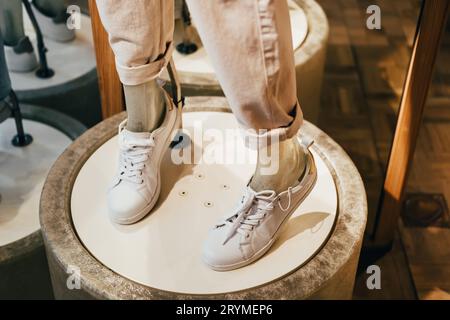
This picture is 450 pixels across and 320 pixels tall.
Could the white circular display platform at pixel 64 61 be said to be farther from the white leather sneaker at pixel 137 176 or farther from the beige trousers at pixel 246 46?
the beige trousers at pixel 246 46

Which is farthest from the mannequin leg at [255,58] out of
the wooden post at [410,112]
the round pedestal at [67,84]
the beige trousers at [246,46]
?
the round pedestal at [67,84]

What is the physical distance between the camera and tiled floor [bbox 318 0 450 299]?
4.07 ft

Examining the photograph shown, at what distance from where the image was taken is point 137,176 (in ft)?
3.06

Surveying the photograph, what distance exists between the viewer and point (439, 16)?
974mm

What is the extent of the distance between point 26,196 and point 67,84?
12.2 inches

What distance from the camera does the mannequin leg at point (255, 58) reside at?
2.14 ft

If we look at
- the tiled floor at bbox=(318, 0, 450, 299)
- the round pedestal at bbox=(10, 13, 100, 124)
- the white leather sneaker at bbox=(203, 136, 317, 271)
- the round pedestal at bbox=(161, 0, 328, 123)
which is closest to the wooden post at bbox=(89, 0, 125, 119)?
the round pedestal at bbox=(161, 0, 328, 123)

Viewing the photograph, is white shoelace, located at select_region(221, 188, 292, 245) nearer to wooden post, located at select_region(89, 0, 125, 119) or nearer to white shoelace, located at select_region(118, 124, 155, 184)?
white shoelace, located at select_region(118, 124, 155, 184)

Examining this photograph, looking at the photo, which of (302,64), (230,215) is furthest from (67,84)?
(230,215)

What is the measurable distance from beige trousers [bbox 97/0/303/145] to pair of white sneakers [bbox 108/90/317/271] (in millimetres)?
140

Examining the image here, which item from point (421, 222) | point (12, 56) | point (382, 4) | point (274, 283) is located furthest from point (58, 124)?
point (382, 4)

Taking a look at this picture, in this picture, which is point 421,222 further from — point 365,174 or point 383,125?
point 383,125

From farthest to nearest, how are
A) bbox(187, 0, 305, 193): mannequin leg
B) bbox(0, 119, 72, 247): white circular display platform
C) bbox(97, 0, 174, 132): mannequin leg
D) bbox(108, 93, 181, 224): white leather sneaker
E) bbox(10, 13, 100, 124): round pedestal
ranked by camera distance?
1. bbox(10, 13, 100, 124): round pedestal
2. bbox(0, 119, 72, 247): white circular display platform
3. bbox(108, 93, 181, 224): white leather sneaker
4. bbox(97, 0, 174, 132): mannequin leg
5. bbox(187, 0, 305, 193): mannequin leg
